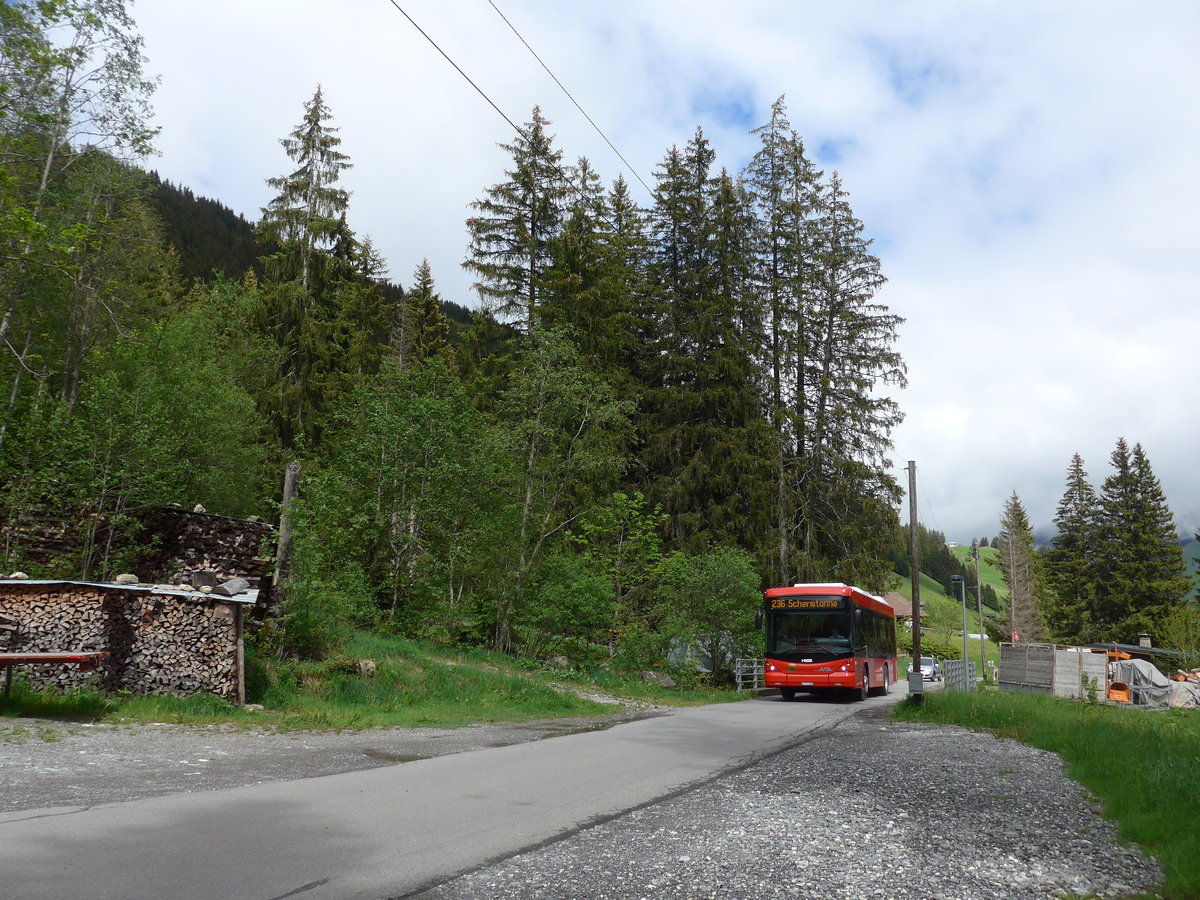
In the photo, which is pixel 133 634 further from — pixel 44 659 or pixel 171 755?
pixel 171 755

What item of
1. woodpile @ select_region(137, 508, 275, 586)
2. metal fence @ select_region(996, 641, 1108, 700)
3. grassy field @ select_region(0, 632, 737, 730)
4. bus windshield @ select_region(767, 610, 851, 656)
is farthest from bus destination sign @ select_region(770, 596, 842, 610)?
woodpile @ select_region(137, 508, 275, 586)

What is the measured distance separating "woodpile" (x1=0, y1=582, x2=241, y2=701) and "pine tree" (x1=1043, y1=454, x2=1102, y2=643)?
59.9m

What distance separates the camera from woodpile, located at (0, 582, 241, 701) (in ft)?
35.9

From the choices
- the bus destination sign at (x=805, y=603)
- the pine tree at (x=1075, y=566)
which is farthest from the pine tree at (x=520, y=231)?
the pine tree at (x=1075, y=566)

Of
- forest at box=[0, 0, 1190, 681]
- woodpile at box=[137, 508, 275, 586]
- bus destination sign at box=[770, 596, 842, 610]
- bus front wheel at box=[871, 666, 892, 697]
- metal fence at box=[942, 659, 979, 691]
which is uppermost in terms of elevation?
forest at box=[0, 0, 1190, 681]

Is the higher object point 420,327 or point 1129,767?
point 420,327

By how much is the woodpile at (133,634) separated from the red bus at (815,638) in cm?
1608

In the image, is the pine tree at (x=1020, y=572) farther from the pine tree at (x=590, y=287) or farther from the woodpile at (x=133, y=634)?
the woodpile at (x=133, y=634)

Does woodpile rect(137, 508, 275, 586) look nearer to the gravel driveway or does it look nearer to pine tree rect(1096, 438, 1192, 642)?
the gravel driveway

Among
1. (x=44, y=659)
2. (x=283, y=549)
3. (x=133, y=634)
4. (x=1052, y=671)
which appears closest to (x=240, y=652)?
(x=133, y=634)

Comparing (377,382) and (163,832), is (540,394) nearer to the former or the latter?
(377,382)

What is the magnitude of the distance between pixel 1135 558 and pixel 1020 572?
24.0 metres

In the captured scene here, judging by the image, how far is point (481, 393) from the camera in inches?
1218

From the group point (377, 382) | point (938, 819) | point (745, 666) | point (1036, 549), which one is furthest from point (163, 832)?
point (1036, 549)
